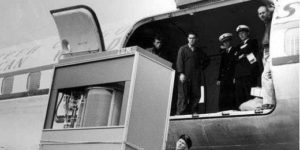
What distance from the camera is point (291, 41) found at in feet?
15.8

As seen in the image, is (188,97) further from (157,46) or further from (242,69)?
(157,46)

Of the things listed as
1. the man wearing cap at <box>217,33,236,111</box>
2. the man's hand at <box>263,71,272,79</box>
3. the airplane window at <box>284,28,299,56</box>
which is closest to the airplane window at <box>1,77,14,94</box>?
the man wearing cap at <box>217,33,236,111</box>

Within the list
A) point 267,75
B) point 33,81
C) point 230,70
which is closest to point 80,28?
point 230,70

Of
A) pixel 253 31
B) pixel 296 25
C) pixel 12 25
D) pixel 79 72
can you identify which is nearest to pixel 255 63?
pixel 296 25

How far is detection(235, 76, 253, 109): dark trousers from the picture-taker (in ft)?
19.5

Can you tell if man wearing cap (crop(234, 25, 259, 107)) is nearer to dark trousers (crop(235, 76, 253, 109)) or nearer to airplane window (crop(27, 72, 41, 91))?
dark trousers (crop(235, 76, 253, 109))

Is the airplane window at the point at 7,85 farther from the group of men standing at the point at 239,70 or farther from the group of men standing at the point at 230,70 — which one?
the group of men standing at the point at 239,70

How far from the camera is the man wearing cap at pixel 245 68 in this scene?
5.93 m

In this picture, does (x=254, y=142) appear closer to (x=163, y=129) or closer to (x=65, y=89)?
(x=163, y=129)

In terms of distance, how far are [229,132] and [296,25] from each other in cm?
139

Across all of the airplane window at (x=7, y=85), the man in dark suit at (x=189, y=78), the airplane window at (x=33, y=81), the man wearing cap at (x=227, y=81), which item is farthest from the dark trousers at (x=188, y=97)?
the airplane window at (x=7, y=85)

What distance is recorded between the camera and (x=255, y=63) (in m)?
5.92

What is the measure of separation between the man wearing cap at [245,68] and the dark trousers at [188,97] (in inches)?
28.4

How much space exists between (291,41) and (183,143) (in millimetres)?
1648
